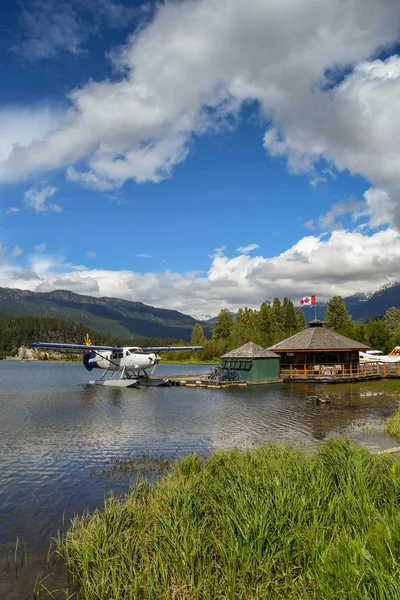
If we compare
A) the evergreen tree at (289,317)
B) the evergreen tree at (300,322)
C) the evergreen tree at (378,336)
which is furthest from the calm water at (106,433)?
the evergreen tree at (300,322)

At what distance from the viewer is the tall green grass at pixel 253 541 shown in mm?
4344

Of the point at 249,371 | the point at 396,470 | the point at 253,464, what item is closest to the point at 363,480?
the point at 396,470

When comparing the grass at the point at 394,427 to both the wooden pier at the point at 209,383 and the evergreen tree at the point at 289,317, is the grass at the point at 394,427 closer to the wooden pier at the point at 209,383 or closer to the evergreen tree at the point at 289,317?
the wooden pier at the point at 209,383

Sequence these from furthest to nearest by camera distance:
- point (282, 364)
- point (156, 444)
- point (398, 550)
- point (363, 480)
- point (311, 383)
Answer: point (282, 364)
point (311, 383)
point (156, 444)
point (363, 480)
point (398, 550)

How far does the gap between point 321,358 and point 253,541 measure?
39.4 meters

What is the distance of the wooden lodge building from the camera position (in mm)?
40000

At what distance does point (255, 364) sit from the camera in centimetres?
3931

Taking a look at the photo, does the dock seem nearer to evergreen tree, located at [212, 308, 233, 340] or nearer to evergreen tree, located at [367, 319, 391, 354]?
evergreen tree, located at [367, 319, 391, 354]

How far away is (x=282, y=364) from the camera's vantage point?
4422cm

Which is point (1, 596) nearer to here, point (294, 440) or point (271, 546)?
point (271, 546)

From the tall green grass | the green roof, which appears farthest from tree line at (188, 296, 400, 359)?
the tall green grass

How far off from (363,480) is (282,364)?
38.2 meters

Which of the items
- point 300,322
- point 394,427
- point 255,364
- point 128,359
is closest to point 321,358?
point 255,364

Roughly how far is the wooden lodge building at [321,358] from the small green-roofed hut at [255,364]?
5.49 ft
